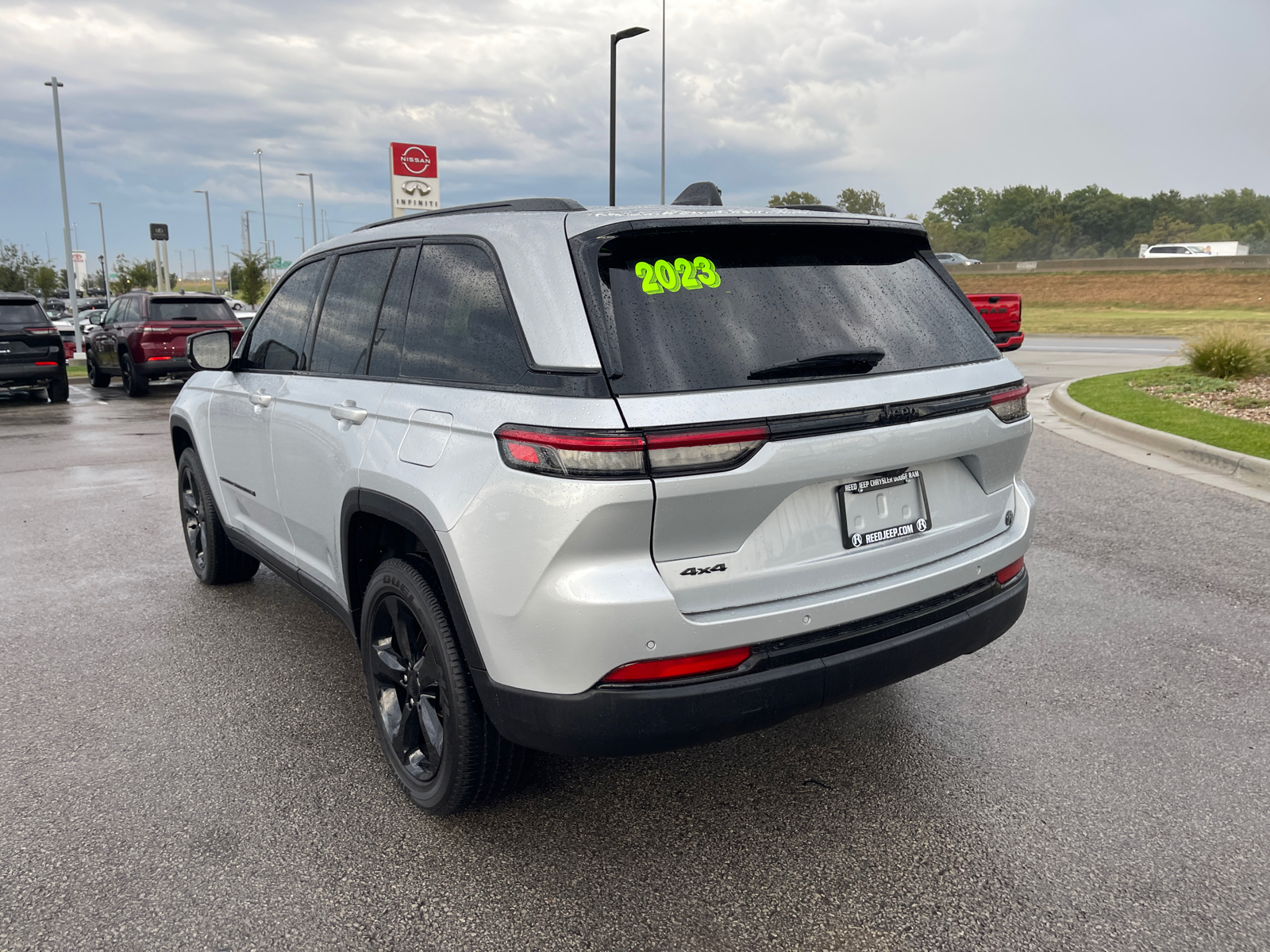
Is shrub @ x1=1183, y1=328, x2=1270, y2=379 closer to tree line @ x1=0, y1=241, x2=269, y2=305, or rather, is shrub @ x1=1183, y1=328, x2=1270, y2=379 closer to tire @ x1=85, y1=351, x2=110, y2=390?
tire @ x1=85, y1=351, x2=110, y2=390

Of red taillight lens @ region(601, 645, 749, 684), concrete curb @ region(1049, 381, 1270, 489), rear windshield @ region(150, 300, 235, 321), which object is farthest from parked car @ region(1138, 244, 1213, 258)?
red taillight lens @ region(601, 645, 749, 684)

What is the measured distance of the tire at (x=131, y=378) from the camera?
55.4 ft

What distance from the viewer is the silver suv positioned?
7.63 feet

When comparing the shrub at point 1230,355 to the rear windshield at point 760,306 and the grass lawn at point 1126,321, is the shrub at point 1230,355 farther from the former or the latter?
the grass lawn at point 1126,321

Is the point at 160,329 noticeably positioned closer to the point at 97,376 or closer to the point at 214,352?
the point at 97,376

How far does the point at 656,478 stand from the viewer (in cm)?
226

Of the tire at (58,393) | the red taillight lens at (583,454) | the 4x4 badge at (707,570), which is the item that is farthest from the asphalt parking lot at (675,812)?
the tire at (58,393)

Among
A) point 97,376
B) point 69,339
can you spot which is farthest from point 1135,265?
point 69,339

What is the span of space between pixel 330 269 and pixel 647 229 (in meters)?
1.81

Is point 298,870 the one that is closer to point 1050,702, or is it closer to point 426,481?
point 426,481

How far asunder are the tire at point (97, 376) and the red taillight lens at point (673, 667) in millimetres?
19832

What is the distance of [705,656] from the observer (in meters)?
2.41

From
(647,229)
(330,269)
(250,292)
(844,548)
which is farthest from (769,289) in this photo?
(250,292)

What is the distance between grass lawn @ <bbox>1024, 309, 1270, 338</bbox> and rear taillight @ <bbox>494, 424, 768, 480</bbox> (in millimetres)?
28935
